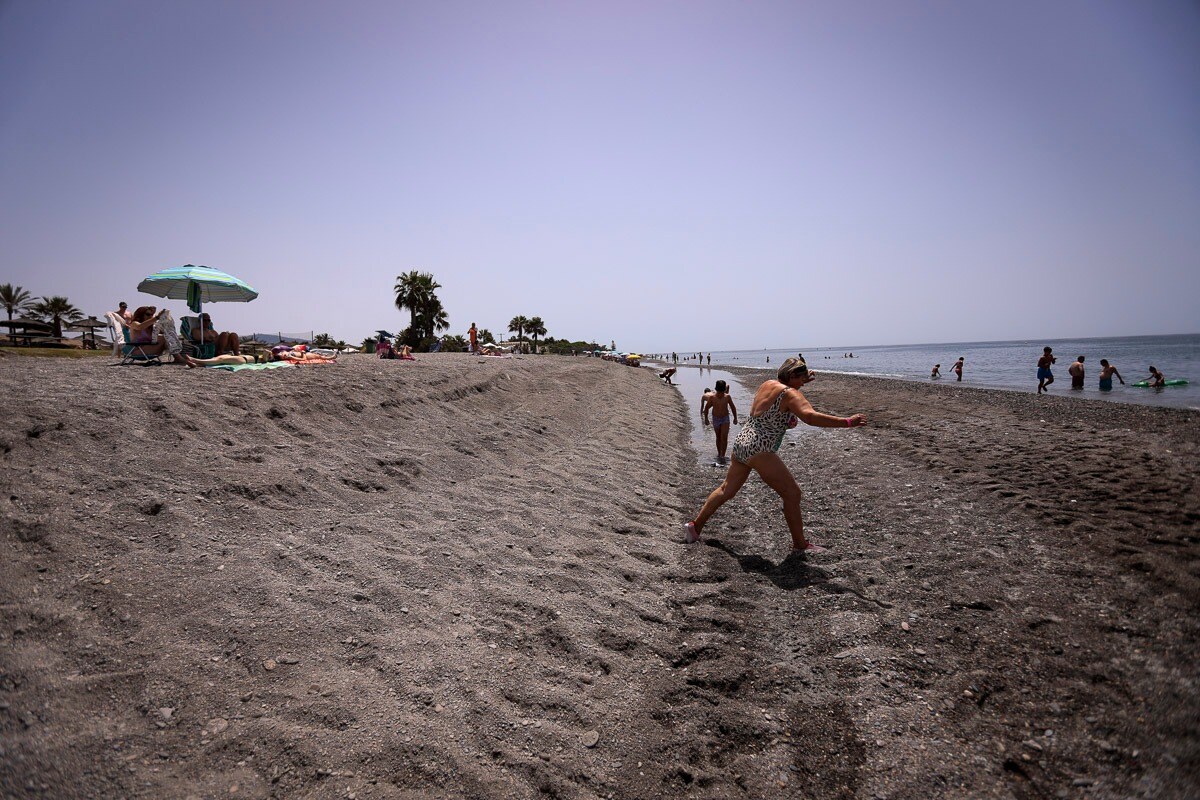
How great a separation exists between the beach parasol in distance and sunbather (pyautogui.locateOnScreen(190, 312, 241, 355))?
0.05 meters

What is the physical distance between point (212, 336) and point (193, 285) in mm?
1596

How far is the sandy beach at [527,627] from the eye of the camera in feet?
8.04

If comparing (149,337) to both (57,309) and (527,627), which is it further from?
(57,309)

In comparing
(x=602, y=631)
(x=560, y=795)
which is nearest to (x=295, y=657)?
(x=560, y=795)

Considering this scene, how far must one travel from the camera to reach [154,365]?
31.4ft

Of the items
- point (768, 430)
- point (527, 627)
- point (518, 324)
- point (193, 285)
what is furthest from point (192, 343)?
point (518, 324)

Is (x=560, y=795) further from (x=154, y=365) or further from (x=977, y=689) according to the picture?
(x=154, y=365)

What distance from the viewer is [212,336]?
10.9 m

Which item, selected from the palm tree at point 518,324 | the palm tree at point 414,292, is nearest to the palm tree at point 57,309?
the palm tree at point 414,292

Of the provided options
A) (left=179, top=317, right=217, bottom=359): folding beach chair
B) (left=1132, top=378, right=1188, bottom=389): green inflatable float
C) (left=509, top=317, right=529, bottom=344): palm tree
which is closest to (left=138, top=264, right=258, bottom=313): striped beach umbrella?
(left=179, top=317, right=217, bottom=359): folding beach chair

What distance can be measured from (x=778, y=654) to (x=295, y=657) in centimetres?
329

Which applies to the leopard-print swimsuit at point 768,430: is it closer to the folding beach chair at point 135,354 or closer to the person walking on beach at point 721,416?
the person walking on beach at point 721,416

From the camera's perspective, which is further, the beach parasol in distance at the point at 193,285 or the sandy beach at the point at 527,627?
the beach parasol in distance at the point at 193,285

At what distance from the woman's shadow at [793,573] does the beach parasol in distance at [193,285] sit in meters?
12.3
